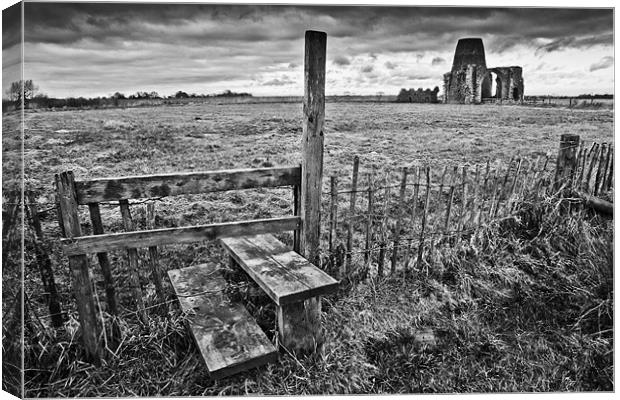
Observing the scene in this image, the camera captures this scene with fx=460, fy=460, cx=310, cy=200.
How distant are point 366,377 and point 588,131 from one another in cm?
356

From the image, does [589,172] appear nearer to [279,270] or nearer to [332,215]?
[332,215]

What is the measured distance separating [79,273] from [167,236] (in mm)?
526

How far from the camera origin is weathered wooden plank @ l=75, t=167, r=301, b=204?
103 inches

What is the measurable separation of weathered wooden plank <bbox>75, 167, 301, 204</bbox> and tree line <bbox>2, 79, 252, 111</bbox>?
1.75 feet

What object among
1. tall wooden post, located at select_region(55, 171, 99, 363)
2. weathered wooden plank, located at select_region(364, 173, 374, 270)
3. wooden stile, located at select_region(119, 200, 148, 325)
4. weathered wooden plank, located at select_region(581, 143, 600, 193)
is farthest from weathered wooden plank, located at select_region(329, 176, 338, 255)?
weathered wooden plank, located at select_region(581, 143, 600, 193)

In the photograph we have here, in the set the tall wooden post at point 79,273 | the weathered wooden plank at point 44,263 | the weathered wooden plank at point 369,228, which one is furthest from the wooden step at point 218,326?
the weathered wooden plank at point 369,228

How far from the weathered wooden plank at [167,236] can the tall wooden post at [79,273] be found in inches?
2.5

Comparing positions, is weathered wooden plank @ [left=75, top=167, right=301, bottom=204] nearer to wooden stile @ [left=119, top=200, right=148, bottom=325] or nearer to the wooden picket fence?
wooden stile @ [left=119, top=200, right=148, bottom=325]

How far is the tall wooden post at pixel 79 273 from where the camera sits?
2.51 m

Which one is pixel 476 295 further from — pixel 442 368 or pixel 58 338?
pixel 58 338

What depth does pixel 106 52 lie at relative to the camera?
326 centimetres

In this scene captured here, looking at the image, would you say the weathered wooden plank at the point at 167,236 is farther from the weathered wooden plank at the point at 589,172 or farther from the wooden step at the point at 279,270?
the weathered wooden plank at the point at 589,172

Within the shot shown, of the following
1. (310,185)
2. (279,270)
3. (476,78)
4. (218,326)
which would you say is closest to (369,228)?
(310,185)

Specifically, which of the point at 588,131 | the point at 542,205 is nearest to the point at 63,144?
the point at 542,205
